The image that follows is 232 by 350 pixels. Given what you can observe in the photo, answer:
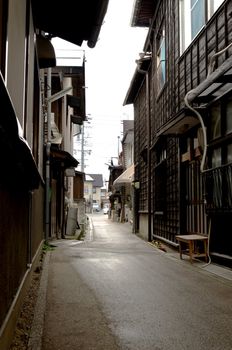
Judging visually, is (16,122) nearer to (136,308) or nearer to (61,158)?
(136,308)

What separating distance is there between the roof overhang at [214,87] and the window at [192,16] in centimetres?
193

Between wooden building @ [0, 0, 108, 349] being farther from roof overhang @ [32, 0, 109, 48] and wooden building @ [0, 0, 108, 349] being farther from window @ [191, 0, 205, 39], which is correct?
window @ [191, 0, 205, 39]

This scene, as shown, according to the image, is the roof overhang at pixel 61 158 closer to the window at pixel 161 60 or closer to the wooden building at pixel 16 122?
the window at pixel 161 60

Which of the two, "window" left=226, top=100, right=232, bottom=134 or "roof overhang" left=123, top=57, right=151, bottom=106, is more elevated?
"roof overhang" left=123, top=57, right=151, bottom=106

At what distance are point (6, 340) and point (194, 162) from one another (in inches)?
350

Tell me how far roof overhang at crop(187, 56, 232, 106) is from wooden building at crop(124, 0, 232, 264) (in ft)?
0.06

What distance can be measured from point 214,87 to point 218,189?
219cm

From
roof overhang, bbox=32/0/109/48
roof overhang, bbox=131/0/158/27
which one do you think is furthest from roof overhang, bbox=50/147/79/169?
roof overhang, bbox=32/0/109/48

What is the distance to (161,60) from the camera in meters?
17.1

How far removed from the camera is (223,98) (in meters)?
10.1

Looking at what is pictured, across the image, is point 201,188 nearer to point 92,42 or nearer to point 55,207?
point 92,42

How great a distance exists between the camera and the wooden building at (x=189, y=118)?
9.96 metres

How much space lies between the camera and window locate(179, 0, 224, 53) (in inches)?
432

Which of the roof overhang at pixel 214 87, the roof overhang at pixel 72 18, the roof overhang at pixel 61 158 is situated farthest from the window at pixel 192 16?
the roof overhang at pixel 61 158
